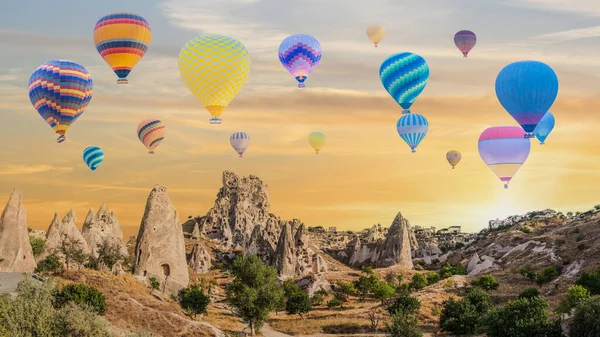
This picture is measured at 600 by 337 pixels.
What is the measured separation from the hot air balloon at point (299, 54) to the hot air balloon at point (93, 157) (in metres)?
30.7

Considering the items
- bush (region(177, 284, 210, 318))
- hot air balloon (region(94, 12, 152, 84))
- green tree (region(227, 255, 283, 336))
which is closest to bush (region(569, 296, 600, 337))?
green tree (region(227, 255, 283, 336))

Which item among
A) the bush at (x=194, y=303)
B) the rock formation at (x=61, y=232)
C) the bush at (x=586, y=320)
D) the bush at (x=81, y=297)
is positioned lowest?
the bush at (x=586, y=320)

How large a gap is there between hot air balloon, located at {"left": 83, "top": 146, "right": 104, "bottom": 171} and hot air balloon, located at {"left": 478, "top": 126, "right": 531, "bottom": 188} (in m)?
50.6

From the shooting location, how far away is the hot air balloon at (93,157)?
96062mm

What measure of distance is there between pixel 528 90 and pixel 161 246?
1443 inches

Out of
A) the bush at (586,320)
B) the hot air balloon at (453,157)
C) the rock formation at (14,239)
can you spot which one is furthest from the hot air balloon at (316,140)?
the bush at (586,320)

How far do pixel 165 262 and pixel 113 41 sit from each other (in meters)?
21.4

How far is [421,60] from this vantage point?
3095 inches

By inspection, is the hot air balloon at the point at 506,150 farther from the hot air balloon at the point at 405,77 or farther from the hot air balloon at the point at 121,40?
the hot air balloon at the point at 121,40

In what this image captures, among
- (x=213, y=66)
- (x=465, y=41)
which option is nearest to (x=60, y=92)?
(x=213, y=66)

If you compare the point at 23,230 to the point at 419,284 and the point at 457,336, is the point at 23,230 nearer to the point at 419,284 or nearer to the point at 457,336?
the point at 457,336

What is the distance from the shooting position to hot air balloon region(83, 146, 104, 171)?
96.1 meters

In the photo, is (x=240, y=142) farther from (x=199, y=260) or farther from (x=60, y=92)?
(x=60, y=92)

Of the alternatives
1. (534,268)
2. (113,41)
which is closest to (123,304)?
(113,41)
